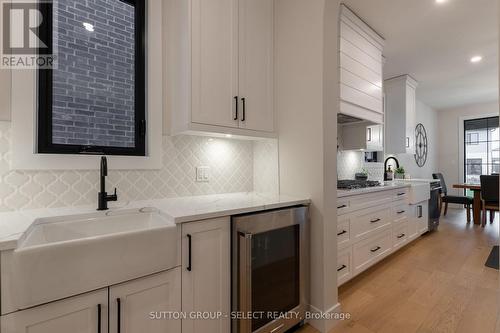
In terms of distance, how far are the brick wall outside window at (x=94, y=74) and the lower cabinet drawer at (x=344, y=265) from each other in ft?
6.46

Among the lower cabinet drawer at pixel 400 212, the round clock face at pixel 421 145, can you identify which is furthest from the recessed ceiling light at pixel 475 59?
the lower cabinet drawer at pixel 400 212

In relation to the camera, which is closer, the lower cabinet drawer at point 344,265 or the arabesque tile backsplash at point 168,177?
the arabesque tile backsplash at point 168,177

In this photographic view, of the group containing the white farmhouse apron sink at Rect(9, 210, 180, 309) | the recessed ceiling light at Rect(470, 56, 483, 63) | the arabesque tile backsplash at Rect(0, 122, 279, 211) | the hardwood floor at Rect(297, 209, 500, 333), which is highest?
the recessed ceiling light at Rect(470, 56, 483, 63)

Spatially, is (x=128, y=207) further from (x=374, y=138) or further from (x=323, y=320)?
(x=374, y=138)

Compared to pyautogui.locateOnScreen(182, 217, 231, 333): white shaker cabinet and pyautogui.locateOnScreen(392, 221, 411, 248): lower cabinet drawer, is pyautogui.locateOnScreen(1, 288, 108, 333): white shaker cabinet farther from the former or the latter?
pyautogui.locateOnScreen(392, 221, 411, 248): lower cabinet drawer

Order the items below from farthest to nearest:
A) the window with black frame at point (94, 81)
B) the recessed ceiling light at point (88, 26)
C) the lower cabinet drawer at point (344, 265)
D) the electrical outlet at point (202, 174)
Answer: the lower cabinet drawer at point (344, 265) → the electrical outlet at point (202, 174) → the recessed ceiling light at point (88, 26) → the window with black frame at point (94, 81)

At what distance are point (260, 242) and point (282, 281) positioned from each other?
36 cm

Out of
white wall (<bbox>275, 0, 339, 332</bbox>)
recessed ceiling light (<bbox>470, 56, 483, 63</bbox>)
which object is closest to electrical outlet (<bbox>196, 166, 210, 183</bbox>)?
white wall (<bbox>275, 0, 339, 332</bbox>)

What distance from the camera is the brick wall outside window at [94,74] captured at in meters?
1.51

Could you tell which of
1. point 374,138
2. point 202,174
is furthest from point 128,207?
point 374,138

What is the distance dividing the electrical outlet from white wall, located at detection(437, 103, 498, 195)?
290 inches

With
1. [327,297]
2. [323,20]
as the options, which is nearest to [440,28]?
[323,20]

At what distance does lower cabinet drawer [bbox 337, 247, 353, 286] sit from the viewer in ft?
6.98

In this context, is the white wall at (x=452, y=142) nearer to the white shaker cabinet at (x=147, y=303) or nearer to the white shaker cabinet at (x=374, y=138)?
the white shaker cabinet at (x=374, y=138)
